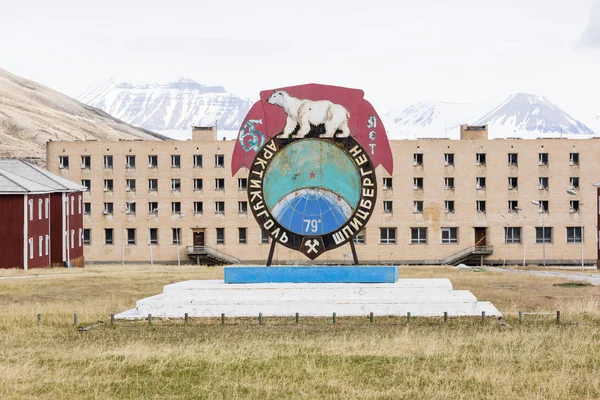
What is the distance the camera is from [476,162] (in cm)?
10181

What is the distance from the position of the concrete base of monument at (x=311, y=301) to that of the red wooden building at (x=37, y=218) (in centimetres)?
3895

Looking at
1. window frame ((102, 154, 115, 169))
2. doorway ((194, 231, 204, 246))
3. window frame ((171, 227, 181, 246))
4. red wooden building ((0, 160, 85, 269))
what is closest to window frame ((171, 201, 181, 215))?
window frame ((171, 227, 181, 246))

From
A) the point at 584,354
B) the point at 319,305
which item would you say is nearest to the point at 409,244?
the point at 319,305

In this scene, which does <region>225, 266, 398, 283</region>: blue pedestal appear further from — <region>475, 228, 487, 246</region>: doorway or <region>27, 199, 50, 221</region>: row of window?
<region>475, 228, 487, 246</region>: doorway

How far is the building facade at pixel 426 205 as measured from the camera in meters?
102

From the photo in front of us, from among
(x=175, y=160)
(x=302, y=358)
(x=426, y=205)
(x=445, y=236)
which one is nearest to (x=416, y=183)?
(x=426, y=205)

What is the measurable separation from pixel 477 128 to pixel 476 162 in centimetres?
500

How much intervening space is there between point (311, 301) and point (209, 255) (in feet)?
217

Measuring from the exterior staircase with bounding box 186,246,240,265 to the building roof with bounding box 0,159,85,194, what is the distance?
53.4ft

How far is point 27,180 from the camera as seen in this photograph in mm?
78688

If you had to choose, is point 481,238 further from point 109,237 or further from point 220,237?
point 109,237

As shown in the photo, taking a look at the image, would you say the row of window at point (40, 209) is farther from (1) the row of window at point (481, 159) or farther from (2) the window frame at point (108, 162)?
(1) the row of window at point (481, 159)

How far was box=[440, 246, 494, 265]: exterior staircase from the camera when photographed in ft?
331

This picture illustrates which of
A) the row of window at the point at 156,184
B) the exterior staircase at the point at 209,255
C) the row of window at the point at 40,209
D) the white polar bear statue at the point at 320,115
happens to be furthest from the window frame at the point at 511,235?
the white polar bear statue at the point at 320,115
